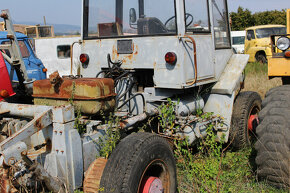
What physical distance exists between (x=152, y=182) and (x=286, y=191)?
56.3 inches

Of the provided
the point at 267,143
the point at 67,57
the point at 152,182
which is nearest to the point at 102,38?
the point at 152,182

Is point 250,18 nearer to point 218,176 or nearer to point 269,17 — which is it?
point 269,17

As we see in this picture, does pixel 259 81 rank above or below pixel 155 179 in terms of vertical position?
above

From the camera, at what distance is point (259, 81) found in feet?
33.9

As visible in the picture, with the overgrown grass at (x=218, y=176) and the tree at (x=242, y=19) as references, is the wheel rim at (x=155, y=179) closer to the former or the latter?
the overgrown grass at (x=218, y=176)

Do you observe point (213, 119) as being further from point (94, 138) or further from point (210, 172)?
point (94, 138)

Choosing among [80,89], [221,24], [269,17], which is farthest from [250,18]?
[80,89]

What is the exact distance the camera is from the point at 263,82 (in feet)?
33.0

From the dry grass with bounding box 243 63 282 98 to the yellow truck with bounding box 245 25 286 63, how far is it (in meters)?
3.81

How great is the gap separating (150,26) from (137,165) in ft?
6.68

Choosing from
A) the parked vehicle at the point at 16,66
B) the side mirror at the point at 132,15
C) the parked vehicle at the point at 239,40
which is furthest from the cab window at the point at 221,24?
the parked vehicle at the point at 239,40

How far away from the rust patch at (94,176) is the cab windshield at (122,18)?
1.88m

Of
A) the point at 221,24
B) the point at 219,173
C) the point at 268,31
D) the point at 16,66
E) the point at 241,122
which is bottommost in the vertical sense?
the point at 219,173

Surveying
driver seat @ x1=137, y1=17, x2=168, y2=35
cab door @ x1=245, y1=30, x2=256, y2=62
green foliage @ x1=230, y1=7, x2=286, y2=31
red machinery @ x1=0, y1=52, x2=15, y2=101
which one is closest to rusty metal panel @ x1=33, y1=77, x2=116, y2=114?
red machinery @ x1=0, y1=52, x2=15, y2=101
